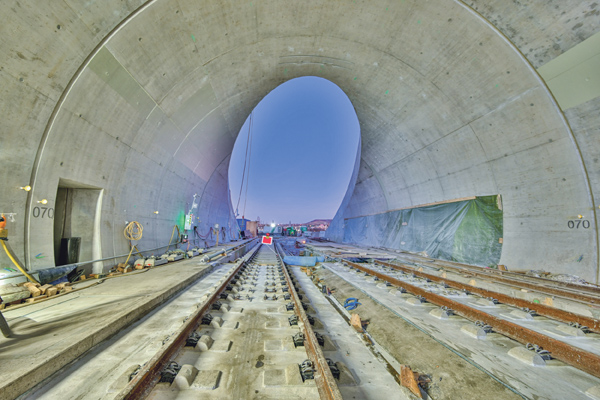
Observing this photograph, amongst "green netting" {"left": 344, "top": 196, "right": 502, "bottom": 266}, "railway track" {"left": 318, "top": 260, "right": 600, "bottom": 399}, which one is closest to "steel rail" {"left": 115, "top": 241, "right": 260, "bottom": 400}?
"railway track" {"left": 318, "top": 260, "right": 600, "bottom": 399}

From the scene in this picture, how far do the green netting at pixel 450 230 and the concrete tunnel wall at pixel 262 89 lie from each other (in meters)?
0.53

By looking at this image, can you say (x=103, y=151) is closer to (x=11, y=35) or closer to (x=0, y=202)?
(x=0, y=202)

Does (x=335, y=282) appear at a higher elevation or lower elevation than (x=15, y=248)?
lower

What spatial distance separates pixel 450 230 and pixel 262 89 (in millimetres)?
12498

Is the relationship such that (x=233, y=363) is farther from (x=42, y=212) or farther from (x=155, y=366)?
(x=42, y=212)

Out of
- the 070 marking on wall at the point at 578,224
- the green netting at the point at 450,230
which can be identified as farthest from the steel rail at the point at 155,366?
the green netting at the point at 450,230

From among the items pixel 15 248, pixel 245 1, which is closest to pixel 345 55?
pixel 245 1

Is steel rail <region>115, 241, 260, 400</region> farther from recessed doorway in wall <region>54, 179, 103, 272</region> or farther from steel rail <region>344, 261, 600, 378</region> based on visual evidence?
recessed doorway in wall <region>54, 179, 103, 272</region>

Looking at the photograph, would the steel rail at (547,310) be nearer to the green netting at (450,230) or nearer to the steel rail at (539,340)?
the steel rail at (539,340)

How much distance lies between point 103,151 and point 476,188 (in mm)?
14444

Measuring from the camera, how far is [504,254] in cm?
869

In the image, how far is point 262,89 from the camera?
1175 centimetres

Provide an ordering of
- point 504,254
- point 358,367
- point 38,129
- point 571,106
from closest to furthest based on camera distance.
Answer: point 358,367, point 38,129, point 571,106, point 504,254

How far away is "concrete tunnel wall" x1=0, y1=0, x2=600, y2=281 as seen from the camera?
4.85 m
